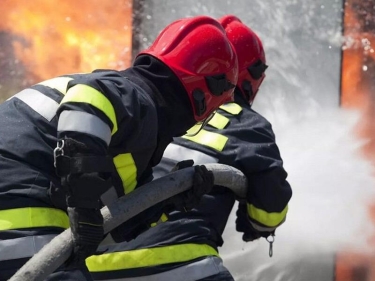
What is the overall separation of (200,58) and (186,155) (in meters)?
0.72

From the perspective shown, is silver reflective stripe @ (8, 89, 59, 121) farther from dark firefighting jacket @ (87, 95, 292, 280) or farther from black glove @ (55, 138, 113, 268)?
dark firefighting jacket @ (87, 95, 292, 280)

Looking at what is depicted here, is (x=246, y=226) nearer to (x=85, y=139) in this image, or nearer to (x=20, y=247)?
(x=20, y=247)

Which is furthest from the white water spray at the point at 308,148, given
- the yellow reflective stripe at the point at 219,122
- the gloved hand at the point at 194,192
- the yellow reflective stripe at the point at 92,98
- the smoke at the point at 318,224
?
the yellow reflective stripe at the point at 92,98

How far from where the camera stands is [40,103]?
265 cm

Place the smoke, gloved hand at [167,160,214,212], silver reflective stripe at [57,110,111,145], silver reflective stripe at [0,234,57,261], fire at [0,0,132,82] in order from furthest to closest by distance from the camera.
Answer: fire at [0,0,132,82], the smoke, gloved hand at [167,160,214,212], silver reflective stripe at [0,234,57,261], silver reflective stripe at [57,110,111,145]

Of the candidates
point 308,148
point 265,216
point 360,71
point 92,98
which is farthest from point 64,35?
point 92,98

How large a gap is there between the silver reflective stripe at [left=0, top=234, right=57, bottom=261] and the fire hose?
0.06 meters

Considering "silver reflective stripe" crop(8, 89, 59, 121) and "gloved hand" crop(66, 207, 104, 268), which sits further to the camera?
"silver reflective stripe" crop(8, 89, 59, 121)

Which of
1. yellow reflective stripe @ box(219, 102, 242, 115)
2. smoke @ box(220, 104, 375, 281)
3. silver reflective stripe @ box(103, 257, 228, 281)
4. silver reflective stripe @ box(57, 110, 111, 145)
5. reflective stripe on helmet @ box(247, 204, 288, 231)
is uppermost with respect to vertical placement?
silver reflective stripe @ box(57, 110, 111, 145)

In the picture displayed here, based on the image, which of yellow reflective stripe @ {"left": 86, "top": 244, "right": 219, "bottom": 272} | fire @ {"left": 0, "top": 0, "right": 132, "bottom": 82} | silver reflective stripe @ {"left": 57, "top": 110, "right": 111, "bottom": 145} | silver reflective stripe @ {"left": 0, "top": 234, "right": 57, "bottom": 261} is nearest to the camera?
silver reflective stripe @ {"left": 57, "top": 110, "right": 111, "bottom": 145}

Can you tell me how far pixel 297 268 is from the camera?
5.44 metres

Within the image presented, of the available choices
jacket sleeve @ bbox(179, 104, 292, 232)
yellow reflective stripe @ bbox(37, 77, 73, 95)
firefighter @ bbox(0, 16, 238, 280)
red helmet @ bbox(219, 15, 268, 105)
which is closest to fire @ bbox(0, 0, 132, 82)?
red helmet @ bbox(219, 15, 268, 105)

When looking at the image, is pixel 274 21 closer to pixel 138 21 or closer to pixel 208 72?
pixel 138 21

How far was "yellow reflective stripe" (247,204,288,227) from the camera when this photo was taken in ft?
12.0
